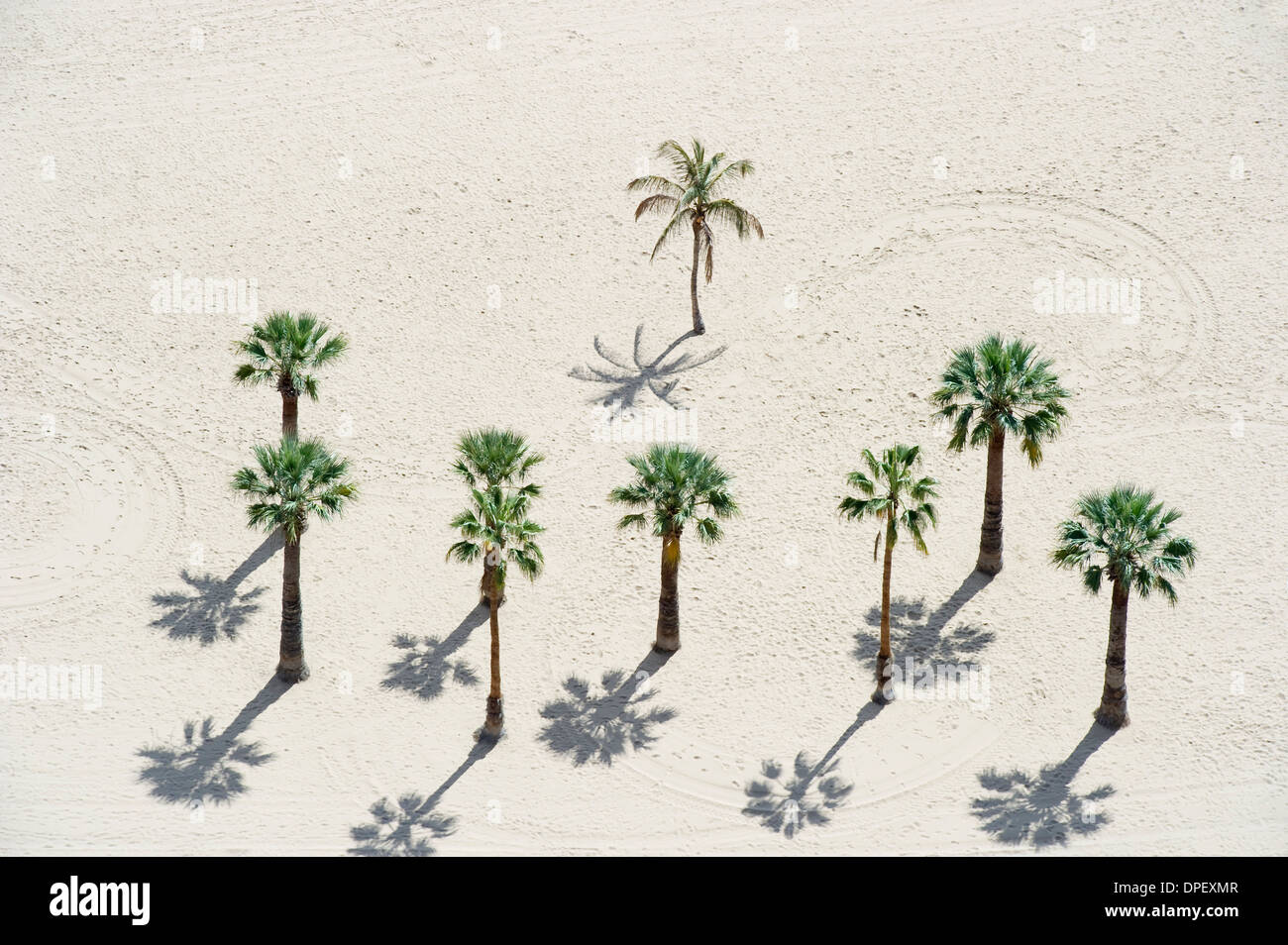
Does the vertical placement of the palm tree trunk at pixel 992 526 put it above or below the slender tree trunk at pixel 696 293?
below

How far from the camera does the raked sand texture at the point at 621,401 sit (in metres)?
53.3

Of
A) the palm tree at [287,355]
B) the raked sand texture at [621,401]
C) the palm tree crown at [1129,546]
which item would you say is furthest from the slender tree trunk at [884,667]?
the palm tree at [287,355]

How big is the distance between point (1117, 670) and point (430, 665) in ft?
61.4

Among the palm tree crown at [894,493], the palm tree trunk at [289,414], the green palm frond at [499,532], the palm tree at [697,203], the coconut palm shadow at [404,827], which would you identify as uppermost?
the palm tree at [697,203]

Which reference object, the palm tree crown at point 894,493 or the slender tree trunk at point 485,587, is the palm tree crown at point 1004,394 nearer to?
the palm tree crown at point 894,493

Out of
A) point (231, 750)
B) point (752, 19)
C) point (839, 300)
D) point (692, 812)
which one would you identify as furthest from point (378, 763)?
point (752, 19)

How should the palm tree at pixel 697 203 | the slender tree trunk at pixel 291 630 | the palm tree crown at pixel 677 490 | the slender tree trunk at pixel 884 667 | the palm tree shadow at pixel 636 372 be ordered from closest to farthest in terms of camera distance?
the palm tree crown at pixel 677 490
the slender tree trunk at pixel 291 630
the slender tree trunk at pixel 884 667
the palm tree at pixel 697 203
the palm tree shadow at pixel 636 372

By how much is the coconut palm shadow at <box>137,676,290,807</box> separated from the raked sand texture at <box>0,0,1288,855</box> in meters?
0.12

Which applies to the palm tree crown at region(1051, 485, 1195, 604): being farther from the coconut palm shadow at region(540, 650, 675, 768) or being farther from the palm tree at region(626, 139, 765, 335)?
the palm tree at region(626, 139, 765, 335)

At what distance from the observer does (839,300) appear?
69.5m

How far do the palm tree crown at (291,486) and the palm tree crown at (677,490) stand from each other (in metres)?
7.50

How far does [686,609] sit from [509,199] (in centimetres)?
2081

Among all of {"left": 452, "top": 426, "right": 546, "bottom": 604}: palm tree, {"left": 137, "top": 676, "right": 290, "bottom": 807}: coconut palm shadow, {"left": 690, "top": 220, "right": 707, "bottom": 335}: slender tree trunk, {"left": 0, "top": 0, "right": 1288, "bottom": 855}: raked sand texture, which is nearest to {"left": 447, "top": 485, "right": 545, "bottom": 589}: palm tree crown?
{"left": 452, "top": 426, "right": 546, "bottom": 604}: palm tree

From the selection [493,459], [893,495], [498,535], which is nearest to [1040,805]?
[893,495]
